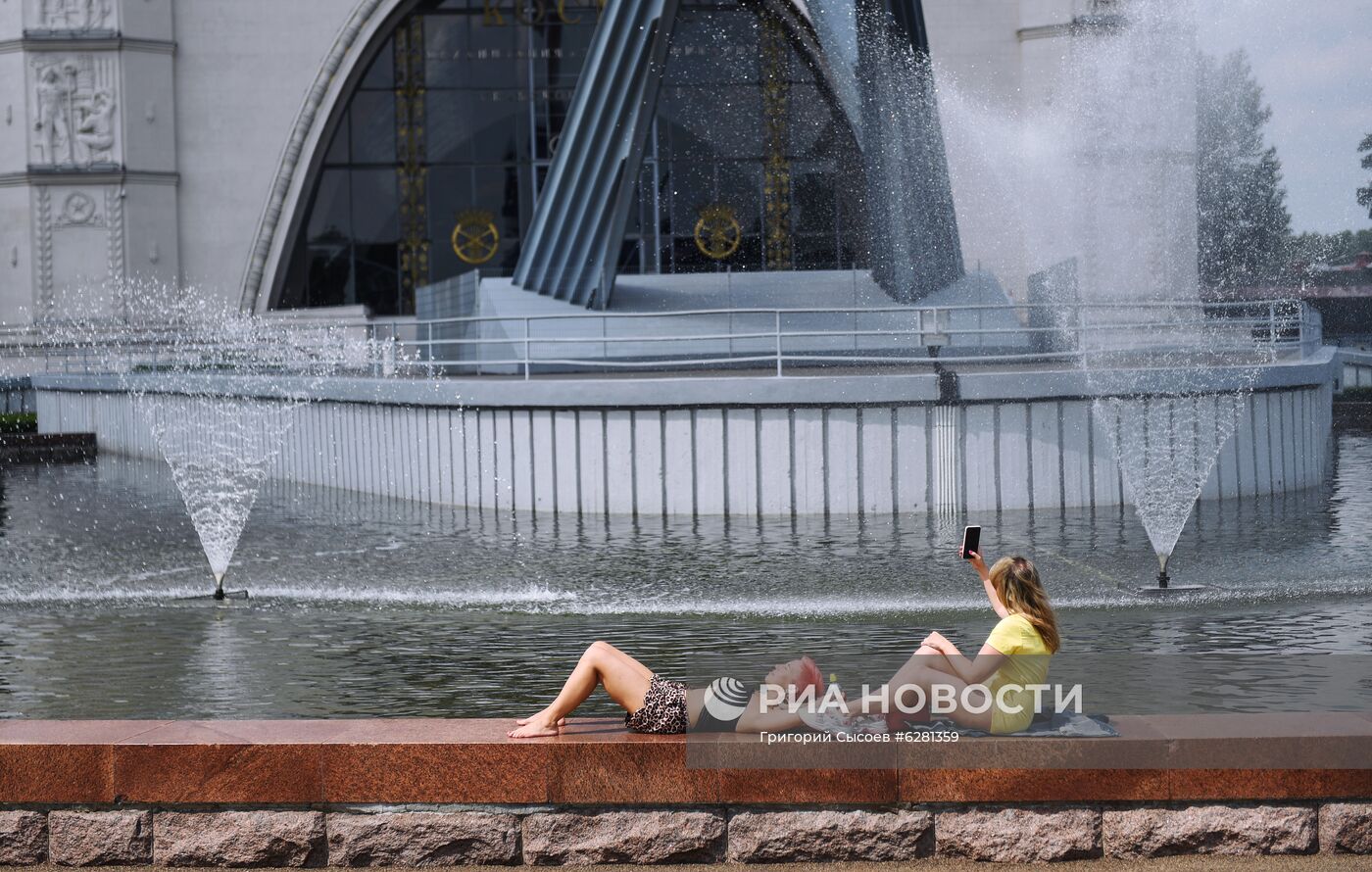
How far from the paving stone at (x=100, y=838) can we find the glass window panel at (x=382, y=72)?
4009 centimetres

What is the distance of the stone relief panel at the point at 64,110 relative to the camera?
135 feet

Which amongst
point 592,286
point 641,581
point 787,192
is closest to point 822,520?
point 641,581

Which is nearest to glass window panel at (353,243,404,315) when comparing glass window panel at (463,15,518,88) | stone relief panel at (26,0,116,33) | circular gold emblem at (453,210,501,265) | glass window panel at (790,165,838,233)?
circular gold emblem at (453,210,501,265)

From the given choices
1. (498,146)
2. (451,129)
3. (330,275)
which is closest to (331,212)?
(330,275)

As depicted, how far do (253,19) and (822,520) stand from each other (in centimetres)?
3006

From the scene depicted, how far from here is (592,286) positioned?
2616 cm

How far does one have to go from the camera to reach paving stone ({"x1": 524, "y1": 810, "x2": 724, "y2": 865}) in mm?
6355

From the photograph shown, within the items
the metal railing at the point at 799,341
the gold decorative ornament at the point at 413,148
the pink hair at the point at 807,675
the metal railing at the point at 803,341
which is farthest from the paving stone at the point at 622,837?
the gold decorative ornament at the point at 413,148

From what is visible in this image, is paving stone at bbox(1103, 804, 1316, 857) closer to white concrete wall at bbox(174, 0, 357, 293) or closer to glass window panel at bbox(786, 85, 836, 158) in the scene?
white concrete wall at bbox(174, 0, 357, 293)

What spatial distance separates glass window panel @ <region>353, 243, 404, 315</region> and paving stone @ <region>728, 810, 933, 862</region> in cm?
3968

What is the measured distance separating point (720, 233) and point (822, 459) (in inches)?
1073

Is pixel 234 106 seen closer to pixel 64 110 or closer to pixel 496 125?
pixel 64 110

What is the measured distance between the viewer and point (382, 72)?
147ft

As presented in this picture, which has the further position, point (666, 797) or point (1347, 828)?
point (666, 797)
